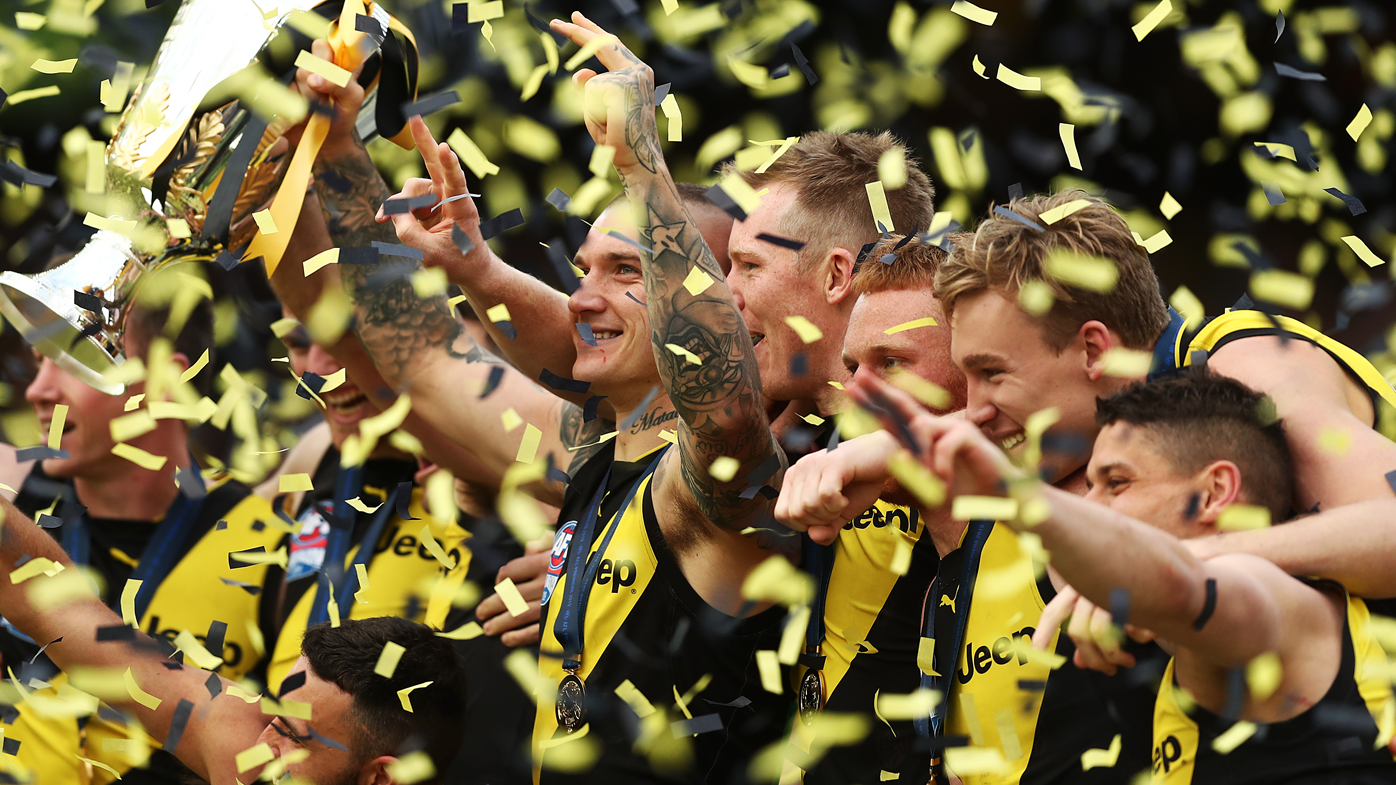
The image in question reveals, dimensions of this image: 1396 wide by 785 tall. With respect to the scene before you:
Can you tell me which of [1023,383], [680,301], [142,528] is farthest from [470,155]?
[142,528]

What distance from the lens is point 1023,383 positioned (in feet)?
8.11

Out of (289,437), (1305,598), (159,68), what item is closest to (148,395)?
(289,437)

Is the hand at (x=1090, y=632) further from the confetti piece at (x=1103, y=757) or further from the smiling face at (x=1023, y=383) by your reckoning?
the smiling face at (x=1023, y=383)

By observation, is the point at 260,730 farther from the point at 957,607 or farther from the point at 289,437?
the point at 289,437

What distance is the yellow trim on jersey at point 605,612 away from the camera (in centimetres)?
279

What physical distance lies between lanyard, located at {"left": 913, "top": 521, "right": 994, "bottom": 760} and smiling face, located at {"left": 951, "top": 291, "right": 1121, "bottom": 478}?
22 cm

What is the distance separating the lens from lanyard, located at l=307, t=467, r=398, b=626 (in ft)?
12.6

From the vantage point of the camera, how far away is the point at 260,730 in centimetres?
290

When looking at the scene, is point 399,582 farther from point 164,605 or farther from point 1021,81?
point 1021,81

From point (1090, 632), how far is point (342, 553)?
9.02ft

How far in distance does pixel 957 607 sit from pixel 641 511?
0.72 meters

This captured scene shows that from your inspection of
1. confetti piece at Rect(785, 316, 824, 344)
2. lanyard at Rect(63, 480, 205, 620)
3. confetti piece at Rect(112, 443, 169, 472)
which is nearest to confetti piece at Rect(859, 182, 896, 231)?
confetti piece at Rect(785, 316, 824, 344)

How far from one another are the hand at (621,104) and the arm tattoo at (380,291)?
1059 mm

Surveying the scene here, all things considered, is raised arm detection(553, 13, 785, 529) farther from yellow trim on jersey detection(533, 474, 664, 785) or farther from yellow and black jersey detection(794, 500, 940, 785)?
yellow and black jersey detection(794, 500, 940, 785)
